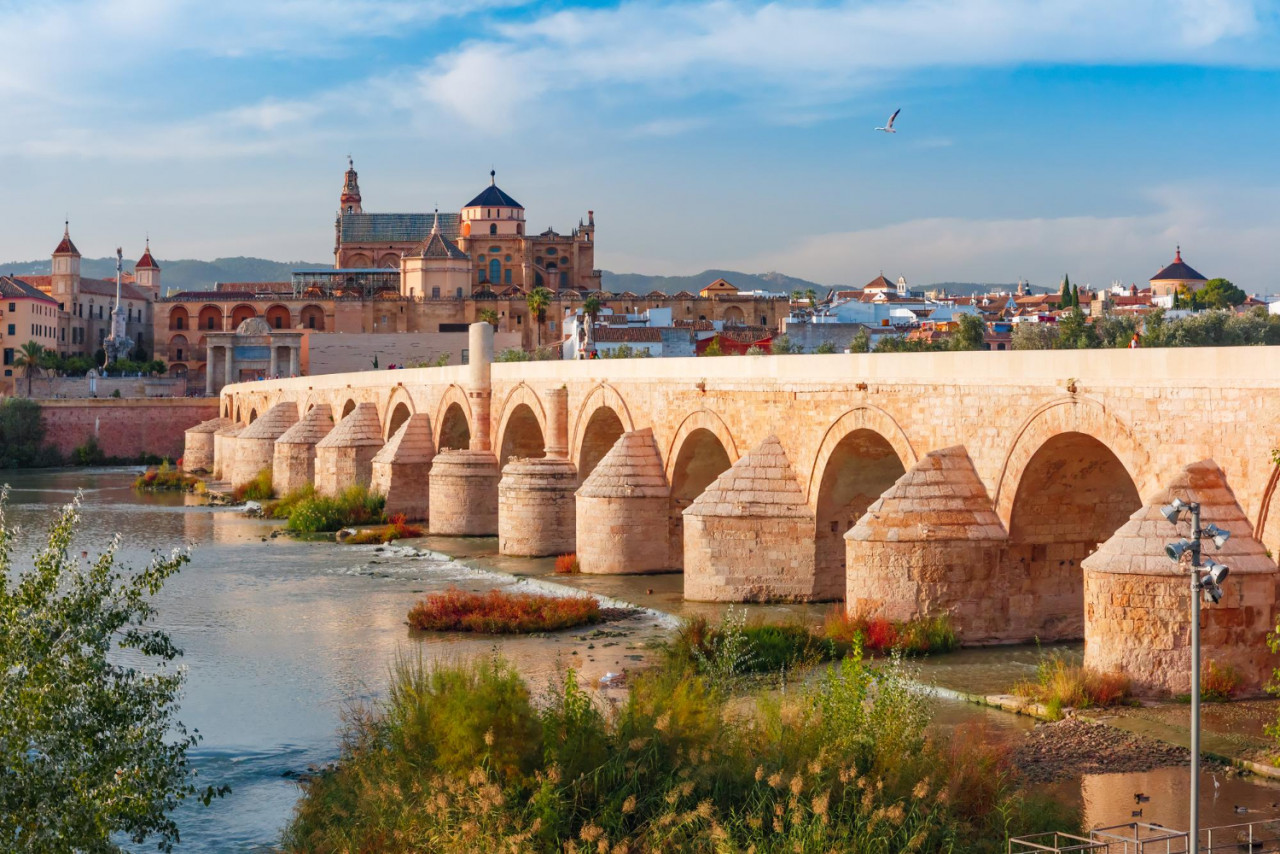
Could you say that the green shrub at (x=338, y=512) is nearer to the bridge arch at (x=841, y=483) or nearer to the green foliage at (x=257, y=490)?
the green foliage at (x=257, y=490)

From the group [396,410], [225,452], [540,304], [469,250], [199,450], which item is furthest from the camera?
[469,250]

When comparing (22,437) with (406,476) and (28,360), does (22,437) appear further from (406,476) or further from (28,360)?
(406,476)

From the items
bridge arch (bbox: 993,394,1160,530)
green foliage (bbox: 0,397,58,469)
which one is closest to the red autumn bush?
bridge arch (bbox: 993,394,1160,530)

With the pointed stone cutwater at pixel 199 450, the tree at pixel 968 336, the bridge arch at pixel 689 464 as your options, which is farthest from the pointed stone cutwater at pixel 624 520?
the pointed stone cutwater at pixel 199 450

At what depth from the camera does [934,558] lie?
49.3ft

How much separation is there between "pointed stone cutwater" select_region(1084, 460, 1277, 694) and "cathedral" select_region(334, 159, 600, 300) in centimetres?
7747

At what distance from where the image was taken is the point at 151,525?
3244cm

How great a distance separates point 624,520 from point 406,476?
35.1 ft

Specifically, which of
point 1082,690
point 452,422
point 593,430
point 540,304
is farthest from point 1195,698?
point 540,304

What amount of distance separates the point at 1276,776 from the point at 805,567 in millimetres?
8222

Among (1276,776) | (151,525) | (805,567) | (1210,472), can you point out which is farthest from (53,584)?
(151,525)

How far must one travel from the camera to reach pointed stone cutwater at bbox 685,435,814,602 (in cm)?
1831

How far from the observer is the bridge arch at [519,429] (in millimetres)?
28297

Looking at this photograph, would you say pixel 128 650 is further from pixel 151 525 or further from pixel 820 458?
pixel 151 525
